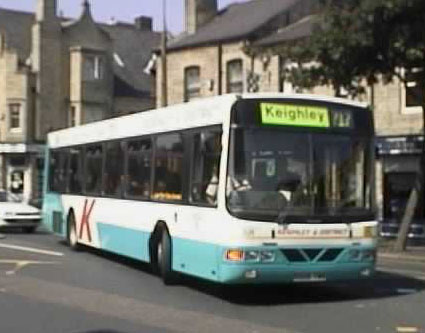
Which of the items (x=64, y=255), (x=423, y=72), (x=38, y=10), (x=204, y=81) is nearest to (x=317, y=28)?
Answer: (x=423, y=72)

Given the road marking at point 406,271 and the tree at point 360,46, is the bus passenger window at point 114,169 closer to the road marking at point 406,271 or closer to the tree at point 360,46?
the road marking at point 406,271

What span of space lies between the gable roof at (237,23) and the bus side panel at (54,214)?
570 inches

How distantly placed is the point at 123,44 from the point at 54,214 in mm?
41600

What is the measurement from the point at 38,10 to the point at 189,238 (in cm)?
4354

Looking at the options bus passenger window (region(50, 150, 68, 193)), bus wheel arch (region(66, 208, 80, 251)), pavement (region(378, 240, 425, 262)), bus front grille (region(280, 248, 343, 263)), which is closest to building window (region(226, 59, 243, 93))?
Answer: pavement (region(378, 240, 425, 262))

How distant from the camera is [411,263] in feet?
70.3

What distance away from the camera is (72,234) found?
2167cm

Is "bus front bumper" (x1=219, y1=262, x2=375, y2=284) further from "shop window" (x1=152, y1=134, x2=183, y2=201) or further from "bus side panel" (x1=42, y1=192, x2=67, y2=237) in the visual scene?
"bus side panel" (x1=42, y1=192, x2=67, y2=237)

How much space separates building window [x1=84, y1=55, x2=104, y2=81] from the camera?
56291 mm

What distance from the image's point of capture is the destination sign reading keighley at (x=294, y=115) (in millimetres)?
12867

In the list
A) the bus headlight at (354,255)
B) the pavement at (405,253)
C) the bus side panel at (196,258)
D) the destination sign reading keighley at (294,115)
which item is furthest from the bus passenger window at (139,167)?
the pavement at (405,253)

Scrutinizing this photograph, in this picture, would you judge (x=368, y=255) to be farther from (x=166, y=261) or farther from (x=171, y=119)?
(x=171, y=119)

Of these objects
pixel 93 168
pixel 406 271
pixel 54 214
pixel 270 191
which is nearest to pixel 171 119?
pixel 270 191

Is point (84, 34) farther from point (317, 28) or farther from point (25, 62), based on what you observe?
point (317, 28)
